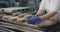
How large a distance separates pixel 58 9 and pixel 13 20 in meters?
0.45

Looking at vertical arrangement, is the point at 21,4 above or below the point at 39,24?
above

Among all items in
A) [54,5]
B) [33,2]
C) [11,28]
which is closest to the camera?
[54,5]

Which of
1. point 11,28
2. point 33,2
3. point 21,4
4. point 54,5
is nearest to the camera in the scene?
point 54,5

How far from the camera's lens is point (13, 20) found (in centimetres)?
108

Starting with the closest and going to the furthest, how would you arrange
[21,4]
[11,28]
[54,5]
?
[54,5]
[11,28]
[21,4]

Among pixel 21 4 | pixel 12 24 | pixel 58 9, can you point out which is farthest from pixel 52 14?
pixel 21 4

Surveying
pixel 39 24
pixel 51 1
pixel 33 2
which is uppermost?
pixel 33 2

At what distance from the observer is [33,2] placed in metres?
1.72

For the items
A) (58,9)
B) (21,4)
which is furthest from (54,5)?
(21,4)

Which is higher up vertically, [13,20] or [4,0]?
[4,0]

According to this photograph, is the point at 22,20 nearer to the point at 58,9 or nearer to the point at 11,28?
the point at 11,28

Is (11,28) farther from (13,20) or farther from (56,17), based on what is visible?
(56,17)

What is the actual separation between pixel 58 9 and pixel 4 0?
3.89ft

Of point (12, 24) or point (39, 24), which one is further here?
point (12, 24)
